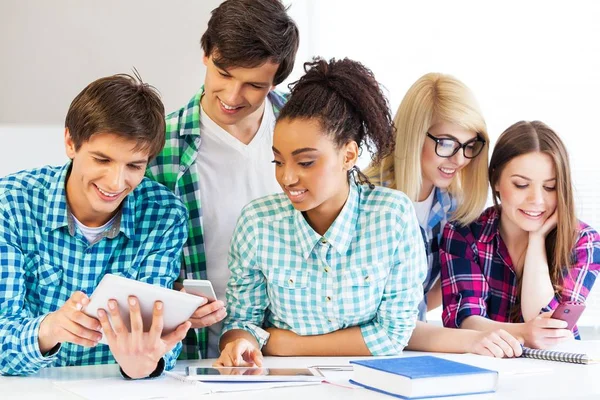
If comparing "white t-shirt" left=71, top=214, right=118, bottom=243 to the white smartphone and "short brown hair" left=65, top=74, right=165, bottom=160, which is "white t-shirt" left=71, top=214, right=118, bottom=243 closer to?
"short brown hair" left=65, top=74, right=165, bottom=160

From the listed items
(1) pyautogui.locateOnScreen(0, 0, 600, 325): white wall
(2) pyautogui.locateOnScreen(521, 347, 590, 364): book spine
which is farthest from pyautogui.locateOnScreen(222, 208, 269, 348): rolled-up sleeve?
(1) pyautogui.locateOnScreen(0, 0, 600, 325): white wall

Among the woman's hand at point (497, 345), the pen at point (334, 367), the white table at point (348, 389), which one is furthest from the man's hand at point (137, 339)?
the woman's hand at point (497, 345)

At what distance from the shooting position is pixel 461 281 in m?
2.32

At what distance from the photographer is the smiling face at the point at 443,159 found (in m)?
2.38

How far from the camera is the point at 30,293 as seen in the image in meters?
1.87

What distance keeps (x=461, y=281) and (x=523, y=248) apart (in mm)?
236

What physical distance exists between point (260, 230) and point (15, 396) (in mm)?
719

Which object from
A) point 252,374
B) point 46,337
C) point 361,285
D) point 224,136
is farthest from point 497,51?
point 46,337

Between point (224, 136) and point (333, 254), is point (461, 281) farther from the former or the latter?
point (224, 136)

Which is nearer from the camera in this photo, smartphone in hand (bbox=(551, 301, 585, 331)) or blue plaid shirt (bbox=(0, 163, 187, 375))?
blue plaid shirt (bbox=(0, 163, 187, 375))

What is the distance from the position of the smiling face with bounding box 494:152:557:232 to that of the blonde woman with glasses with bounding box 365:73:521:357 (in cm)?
13

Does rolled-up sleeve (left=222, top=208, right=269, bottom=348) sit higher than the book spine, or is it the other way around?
rolled-up sleeve (left=222, top=208, right=269, bottom=348)

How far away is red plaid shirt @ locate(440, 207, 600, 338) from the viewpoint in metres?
2.32

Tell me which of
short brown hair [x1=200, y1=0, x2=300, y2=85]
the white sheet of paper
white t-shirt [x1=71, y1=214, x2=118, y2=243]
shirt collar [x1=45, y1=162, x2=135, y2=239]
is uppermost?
short brown hair [x1=200, y1=0, x2=300, y2=85]
